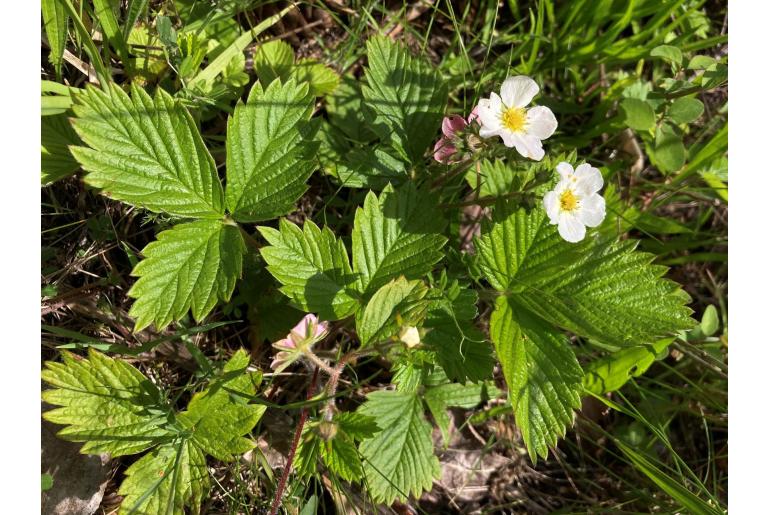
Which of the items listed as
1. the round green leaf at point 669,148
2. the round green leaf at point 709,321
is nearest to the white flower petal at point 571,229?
the round green leaf at point 669,148

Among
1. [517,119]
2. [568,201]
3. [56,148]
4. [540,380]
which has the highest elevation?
[56,148]

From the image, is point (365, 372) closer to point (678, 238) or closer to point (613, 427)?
point (613, 427)

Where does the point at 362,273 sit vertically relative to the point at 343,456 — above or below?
above

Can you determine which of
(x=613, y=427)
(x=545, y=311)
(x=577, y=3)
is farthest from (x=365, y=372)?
(x=577, y=3)

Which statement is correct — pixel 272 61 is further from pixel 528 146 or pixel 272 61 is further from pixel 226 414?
pixel 226 414

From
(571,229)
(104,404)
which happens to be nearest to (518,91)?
(571,229)

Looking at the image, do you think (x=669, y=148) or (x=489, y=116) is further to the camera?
(x=669, y=148)
